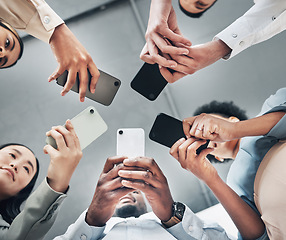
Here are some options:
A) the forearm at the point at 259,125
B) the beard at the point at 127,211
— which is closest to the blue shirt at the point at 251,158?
the forearm at the point at 259,125

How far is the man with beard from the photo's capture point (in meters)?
0.78

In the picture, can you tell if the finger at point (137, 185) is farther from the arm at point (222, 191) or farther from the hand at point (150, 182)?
the arm at point (222, 191)

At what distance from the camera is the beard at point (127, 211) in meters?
0.96

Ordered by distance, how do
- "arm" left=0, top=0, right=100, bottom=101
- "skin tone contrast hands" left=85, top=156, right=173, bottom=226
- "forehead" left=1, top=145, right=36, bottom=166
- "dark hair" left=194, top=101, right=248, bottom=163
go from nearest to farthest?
"arm" left=0, top=0, right=100, bottom=101 → "skin tone contrast hands" left=85, top=156, right=173, bottom=226 → "forehead" left=1, top=145, right=36, bottom=166 → "dark hair" left=194, top=101, right=248, bottom=163

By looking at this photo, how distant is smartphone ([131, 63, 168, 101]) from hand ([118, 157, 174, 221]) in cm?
22

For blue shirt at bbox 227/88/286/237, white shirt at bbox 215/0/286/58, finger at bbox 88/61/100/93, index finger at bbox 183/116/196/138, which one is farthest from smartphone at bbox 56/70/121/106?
blue shirt at bbox 227/88/286/237

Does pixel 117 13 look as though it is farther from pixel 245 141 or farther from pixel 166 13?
pixel 245 141

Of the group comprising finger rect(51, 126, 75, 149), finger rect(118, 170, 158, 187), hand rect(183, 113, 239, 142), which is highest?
finger rect(51, 126, 75, 149)

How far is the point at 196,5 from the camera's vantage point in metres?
1.08

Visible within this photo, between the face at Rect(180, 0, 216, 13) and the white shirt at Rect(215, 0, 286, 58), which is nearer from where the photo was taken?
the white shirt at Rect(215, 0, 286, 58)

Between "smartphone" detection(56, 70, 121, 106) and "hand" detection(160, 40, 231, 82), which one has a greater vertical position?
"smartphone" detection(56, 70, 121, 106)

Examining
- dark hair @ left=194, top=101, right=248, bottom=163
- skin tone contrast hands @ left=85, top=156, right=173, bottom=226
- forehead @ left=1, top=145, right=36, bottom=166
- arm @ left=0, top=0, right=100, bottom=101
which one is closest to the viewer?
arm @ left=0, top=0, right=100, bottom=101

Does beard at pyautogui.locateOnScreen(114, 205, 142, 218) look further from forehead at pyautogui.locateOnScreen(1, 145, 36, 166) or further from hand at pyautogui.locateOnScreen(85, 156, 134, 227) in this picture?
forehead at pyautogui.locateOnScreen(1, 145, 36, 166)

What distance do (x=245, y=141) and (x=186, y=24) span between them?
0.53 m
